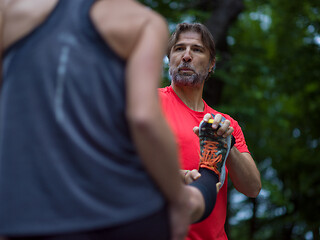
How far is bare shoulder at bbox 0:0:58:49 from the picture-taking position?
135cm

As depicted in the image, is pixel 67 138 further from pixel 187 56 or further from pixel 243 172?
pixel 187 56

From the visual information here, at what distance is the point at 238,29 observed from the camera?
346 inches

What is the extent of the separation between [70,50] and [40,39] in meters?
0.11

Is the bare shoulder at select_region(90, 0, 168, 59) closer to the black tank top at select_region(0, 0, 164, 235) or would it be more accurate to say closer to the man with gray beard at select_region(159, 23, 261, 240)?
the black tank top at select_region(0, 0, 164, 235)

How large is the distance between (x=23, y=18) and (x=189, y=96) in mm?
1817

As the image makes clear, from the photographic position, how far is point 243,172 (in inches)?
109

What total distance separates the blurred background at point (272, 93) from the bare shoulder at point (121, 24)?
6.22 metres

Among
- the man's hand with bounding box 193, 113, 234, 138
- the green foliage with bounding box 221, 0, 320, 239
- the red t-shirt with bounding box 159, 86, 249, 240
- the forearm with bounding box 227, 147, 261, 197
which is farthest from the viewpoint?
the green foliage with bounding box 221, 0, 320, 239

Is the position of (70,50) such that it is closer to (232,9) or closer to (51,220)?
(51,220)

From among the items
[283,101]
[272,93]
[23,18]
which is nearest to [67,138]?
[23,18]

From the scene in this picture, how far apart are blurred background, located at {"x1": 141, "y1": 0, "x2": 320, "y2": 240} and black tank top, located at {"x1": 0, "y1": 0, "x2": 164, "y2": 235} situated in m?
6.32

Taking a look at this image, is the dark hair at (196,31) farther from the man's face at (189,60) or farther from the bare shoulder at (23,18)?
the bare shoulder at (23,18)

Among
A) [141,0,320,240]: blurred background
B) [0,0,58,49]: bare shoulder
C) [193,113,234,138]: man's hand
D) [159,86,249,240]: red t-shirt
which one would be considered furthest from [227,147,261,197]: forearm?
[141,0,320,240]: blurred background

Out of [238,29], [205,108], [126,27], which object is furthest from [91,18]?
[238,29]
